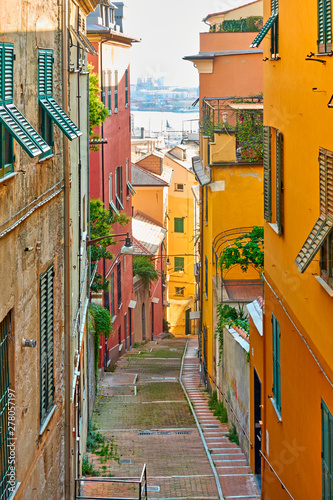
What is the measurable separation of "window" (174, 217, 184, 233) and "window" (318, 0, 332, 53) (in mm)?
50574

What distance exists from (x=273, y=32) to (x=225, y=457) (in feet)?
30.3

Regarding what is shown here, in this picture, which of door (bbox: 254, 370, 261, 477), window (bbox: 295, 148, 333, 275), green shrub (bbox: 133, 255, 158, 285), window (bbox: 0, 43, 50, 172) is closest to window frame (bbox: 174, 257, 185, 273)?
green shrub (bbox: 133, 255, 158, 285)

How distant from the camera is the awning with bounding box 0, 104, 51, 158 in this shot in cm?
643

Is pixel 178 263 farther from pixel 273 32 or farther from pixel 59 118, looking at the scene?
pixel 59 118

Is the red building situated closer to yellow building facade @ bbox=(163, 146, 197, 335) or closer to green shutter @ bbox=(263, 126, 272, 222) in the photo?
green shutter @ bbox=(263, 126, 272, 222)

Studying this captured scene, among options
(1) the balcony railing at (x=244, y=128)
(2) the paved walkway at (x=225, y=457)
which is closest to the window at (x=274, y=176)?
(2) the paved walkway at (x=225, y=457)

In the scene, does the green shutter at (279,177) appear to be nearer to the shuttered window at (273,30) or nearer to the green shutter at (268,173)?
the green shutter at (268,173)

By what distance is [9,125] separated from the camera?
640 cm

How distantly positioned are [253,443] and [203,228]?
42.7 feet

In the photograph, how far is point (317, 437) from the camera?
8.50 m

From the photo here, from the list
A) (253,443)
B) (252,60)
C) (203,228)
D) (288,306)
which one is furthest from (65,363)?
(252,60)

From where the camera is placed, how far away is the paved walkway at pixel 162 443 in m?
14.7

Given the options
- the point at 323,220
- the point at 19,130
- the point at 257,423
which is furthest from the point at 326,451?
the point at 257,423

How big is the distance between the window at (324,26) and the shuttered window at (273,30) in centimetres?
328
